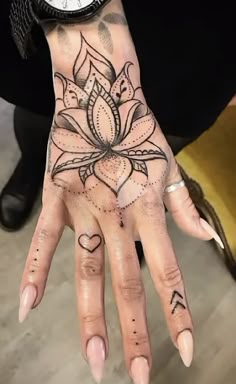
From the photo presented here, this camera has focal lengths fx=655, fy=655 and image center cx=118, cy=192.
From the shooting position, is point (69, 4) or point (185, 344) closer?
point (185, 344)

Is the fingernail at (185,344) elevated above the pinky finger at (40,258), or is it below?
below

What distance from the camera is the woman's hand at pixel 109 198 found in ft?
2.14

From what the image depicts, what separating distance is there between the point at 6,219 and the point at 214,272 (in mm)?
411

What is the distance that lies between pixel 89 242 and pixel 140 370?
142 millimetres

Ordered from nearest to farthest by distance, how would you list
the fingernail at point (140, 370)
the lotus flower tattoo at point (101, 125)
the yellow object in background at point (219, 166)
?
1. the fingernail at point (140, 370)
2. the lotus flower tattoo at point (101, 125)
3. the yellow object in background at point (219, 166)

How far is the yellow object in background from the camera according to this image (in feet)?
3.88

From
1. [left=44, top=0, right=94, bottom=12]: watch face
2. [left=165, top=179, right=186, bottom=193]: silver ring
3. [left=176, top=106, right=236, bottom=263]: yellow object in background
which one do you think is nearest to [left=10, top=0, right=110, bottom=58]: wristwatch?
[left=44, top=0, right=94, bottom=12]: watch face

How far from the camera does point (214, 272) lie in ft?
4.04

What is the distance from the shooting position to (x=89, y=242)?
2.25ft

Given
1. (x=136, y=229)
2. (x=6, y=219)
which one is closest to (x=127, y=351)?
(x=136, y=229)

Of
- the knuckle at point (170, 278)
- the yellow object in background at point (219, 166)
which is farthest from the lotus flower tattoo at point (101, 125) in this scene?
the yellow object in background at point (219, 166)

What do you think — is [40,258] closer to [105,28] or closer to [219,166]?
[105,28]

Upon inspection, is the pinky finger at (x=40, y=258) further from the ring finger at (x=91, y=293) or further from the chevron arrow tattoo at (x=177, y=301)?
the chevron arrow tattoo at (x=177, y=301)

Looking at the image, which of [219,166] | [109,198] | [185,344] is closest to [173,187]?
[109,198]
